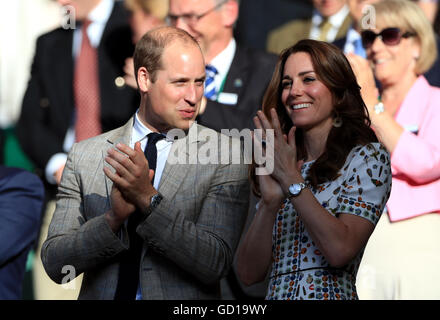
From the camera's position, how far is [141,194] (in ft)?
9.69

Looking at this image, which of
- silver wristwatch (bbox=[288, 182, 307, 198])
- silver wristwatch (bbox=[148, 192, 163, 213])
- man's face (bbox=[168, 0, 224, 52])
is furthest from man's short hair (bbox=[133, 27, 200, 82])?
man's face (bbox=[168, 0, 224, 52])

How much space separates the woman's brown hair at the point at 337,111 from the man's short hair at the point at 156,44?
0.47m

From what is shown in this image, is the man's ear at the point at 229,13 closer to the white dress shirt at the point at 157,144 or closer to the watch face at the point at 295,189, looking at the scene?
the white dress shirt at the point at 157,144

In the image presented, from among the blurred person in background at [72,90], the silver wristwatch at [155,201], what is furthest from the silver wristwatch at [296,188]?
the blurred person in background at [72,90]

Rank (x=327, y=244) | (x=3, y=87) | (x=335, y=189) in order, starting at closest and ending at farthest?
(x=327, y=244), (x=335, y=189), (x=3, y=87)

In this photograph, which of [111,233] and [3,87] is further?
[3,87]

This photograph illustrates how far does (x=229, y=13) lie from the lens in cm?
452

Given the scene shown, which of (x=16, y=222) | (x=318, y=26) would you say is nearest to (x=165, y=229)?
(x=16, y=222)

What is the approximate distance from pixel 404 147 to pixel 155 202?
167 cm

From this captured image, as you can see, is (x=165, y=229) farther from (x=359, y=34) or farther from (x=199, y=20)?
(x=359, y=34)

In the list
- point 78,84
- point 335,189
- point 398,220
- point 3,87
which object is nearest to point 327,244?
point 335,189

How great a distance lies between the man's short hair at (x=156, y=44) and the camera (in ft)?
11.1

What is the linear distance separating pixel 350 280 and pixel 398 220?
1234 mm
